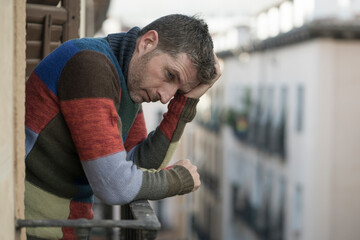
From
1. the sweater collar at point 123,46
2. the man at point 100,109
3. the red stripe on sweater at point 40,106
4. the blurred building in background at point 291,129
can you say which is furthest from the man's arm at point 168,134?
the blurred building in background at point 291,129

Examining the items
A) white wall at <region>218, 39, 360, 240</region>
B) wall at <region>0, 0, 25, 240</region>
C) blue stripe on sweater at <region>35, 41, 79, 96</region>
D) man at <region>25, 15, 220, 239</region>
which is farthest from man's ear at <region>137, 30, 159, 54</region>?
white wall at <region>218, 39, 360, 240</region>

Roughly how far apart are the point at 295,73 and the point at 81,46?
17.3m

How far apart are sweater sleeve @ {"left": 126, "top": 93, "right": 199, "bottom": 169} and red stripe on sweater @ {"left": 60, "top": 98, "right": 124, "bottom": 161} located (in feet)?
2.15

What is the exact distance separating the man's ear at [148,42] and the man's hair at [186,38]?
2 cm

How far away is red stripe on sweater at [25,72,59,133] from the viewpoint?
2.29 metres

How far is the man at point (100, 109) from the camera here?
7.20ft

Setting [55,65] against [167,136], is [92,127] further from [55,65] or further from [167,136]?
[167,136]

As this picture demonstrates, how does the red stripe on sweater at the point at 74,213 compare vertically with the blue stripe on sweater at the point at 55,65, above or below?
below

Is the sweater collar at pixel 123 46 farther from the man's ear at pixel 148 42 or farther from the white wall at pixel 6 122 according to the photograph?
the white wall at pixel 6 122

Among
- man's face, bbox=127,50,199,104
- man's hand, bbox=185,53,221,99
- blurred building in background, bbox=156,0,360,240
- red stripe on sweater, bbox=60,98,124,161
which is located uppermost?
man's face, bbox=127,50,199,104

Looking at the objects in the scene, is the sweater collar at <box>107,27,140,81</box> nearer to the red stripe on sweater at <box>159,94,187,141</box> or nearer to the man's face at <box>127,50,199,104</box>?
the man's face at <box>127,50,199,104</box>

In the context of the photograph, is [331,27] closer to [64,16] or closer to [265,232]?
[265,232]

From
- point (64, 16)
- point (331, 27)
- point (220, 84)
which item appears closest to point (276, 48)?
point (331, 27)

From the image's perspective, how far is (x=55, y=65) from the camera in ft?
7.50
